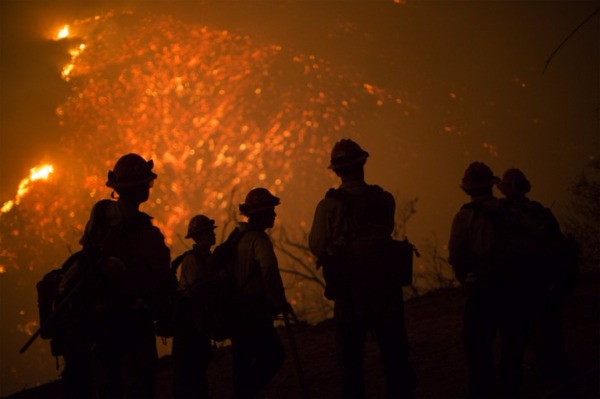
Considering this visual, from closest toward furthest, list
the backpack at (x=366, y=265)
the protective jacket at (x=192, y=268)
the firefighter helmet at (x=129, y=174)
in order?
the firefighter helmet at (x=129, y=174) < the backpack at (x=366, y=265) < the protective jacket at (x=192, y=268)

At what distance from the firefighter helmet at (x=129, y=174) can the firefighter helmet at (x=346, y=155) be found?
5.22ft

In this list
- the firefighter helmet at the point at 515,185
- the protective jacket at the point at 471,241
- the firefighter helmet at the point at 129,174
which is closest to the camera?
the firefighter helmet at the point at 129,174

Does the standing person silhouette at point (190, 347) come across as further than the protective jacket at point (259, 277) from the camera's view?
Yes

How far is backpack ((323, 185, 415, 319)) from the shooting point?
17.2 feet

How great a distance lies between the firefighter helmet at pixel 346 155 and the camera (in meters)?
5.55

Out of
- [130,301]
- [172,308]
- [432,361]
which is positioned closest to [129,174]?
[130,301]

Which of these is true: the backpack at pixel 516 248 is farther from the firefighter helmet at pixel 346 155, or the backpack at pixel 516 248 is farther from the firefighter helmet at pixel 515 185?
the firefighter helmet at pixel 346 155

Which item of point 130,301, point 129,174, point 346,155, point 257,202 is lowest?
point 130,301

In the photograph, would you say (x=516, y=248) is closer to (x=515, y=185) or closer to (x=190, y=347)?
(x=515, y=185)

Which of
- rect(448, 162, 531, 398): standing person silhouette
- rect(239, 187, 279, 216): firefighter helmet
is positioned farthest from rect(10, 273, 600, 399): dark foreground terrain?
rect(239, 187, 279, 216): firefighter helmet

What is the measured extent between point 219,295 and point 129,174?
1.35m

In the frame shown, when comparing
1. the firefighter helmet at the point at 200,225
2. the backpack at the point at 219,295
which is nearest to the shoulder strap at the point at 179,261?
the firefighter helmet at the point at 200,225

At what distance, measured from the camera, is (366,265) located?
5.23 metres

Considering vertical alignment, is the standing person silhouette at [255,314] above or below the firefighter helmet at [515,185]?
below
